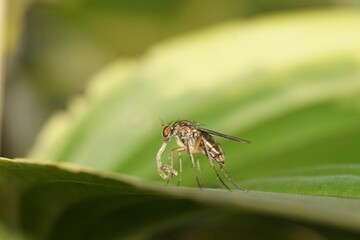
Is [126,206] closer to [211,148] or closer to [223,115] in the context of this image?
[211,148]

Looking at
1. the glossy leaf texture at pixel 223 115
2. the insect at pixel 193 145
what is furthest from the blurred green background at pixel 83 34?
the insect at pixel 193 145

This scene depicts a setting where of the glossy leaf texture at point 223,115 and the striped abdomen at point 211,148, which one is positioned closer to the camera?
the glossy leaf texture at point 223,115

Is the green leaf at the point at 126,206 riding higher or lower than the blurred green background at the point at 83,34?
lower

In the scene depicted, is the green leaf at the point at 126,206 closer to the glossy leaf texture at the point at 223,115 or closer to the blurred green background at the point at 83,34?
the glossy leaf texture at the point at 223,115

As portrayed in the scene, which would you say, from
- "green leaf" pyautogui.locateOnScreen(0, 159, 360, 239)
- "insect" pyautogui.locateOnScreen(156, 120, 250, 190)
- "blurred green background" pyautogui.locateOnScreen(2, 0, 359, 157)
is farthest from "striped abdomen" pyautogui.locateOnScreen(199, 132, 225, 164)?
"blurred green background" pyautogui.locateOnScreen(2, 0, 359, 157)

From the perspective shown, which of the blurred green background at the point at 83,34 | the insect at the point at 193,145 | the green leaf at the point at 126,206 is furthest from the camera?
the blurred green background at the point at 83,34

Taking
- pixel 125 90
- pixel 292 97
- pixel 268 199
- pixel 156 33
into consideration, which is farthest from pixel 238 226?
pixel 156 33

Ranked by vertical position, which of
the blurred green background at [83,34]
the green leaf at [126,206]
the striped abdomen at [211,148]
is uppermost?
the blurred green background at [83,34]

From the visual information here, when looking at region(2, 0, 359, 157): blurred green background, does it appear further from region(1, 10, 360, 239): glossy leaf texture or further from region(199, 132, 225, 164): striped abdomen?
region(199, 132, 225, 164): striped abdomen
